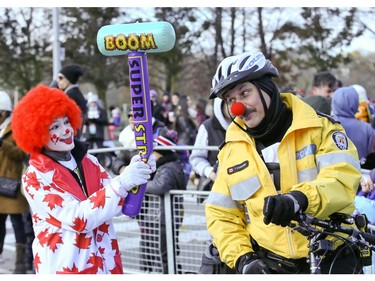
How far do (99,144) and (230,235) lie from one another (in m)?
11.5

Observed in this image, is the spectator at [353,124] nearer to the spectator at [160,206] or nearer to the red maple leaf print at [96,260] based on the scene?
the spectator at [160,206]

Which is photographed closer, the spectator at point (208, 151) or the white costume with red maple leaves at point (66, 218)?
the white costume with red maple leaves at point (66, 218)

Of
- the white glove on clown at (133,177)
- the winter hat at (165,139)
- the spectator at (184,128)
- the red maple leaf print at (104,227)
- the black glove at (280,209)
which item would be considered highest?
the spectator at (184,128)

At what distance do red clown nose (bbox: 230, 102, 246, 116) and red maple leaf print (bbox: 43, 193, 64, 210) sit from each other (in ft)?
3.61

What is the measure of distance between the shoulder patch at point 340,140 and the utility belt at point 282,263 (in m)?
0.53

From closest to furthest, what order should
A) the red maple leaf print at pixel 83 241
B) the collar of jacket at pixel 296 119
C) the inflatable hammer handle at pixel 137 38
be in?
1. the collar of jacket at pixel 296 119
2. the inflatable hammer handle at pixel 137 38
3. the red maple leaf print at pixel 83 241

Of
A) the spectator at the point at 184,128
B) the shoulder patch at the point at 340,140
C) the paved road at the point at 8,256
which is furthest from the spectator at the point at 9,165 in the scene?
the spectator at the point at 184,128

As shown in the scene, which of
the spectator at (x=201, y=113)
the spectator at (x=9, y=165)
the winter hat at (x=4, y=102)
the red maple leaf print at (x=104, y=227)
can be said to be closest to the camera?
the red maple leaf print at (x=104, y=227)

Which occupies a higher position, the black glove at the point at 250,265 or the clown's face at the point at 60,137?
the clown's face at the point at 60,137

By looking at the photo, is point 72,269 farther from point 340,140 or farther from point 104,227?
point 340,140

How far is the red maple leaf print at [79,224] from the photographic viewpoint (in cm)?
349

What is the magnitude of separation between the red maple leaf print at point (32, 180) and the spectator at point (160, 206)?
2.40m

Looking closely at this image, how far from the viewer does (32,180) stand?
3578 millimetres
